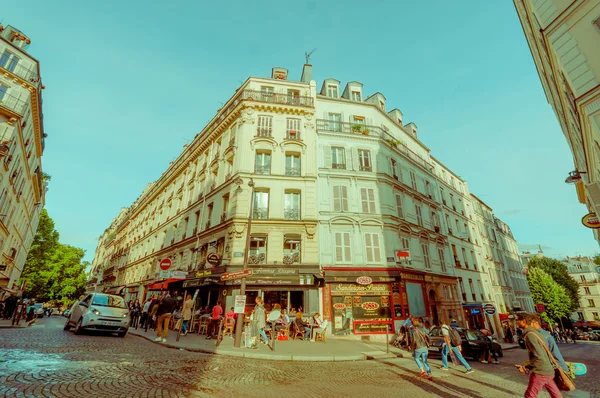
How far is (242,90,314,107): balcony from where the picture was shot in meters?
20.8

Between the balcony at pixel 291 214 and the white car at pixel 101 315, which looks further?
the balcony at pixel 291 214

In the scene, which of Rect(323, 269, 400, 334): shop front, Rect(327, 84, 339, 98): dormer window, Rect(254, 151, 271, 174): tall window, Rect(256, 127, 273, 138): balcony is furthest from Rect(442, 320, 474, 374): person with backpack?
Rect(327, 84, 339, 98): dormer window

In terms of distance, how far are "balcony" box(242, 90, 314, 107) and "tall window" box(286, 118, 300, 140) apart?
135 cm

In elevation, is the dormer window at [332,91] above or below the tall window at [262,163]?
above

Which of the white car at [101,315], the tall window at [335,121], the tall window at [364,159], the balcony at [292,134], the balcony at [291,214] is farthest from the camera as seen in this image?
the tall window at [335,121]

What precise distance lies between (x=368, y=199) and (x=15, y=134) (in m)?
26.0

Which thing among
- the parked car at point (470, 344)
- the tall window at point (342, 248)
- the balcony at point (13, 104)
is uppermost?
the balcony at point (13, 104)

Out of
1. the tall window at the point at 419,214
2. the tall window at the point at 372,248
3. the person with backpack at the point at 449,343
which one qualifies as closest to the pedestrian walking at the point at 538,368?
the person with backpack at the point at 449,343

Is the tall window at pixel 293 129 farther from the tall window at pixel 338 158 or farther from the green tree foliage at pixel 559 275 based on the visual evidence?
the green tree foliage at pixel 559 275

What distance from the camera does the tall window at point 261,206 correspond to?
17688 mm

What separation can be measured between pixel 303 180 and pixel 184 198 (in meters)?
13.1

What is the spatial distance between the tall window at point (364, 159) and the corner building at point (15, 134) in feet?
77.9

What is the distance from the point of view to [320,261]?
1761cm

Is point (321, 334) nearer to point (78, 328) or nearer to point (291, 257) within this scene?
point (291, 257)
